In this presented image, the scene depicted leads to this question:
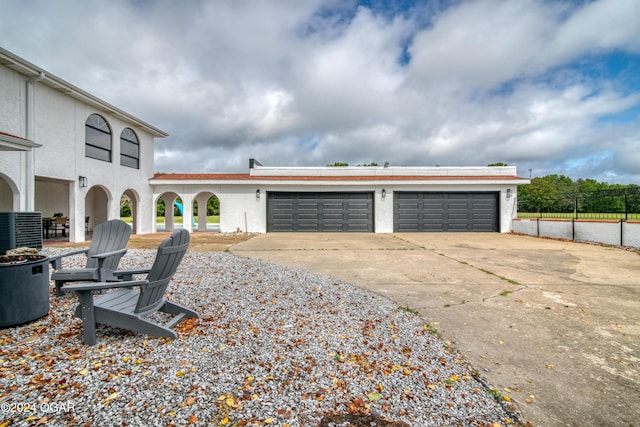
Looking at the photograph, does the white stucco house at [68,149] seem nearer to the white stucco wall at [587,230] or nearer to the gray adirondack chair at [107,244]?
the gray adirondack chair at [107,244]

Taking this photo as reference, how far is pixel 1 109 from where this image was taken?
8.50m

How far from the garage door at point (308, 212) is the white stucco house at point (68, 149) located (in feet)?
22.0

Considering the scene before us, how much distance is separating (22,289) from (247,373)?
2803 mm

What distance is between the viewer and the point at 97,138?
12328 millimetres

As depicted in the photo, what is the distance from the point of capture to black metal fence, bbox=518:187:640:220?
33.3 ft

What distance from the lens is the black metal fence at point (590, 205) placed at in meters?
10.1

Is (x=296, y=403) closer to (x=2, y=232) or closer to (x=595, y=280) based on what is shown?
(x=595, y=280)

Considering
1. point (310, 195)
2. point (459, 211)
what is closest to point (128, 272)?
point (310, 195)

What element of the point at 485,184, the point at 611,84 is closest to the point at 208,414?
the point at 485,184

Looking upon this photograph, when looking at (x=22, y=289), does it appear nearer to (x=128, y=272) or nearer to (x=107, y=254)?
(x=107, y=254)

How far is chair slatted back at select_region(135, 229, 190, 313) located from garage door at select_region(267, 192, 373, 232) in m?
13.1

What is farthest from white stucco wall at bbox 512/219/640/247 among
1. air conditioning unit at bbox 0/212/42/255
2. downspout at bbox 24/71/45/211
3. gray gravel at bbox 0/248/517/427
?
downspout at bbox 24/71/45/211

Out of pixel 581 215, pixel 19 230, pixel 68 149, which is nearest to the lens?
pixel 19 230

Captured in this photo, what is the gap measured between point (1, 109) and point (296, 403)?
476 inches
